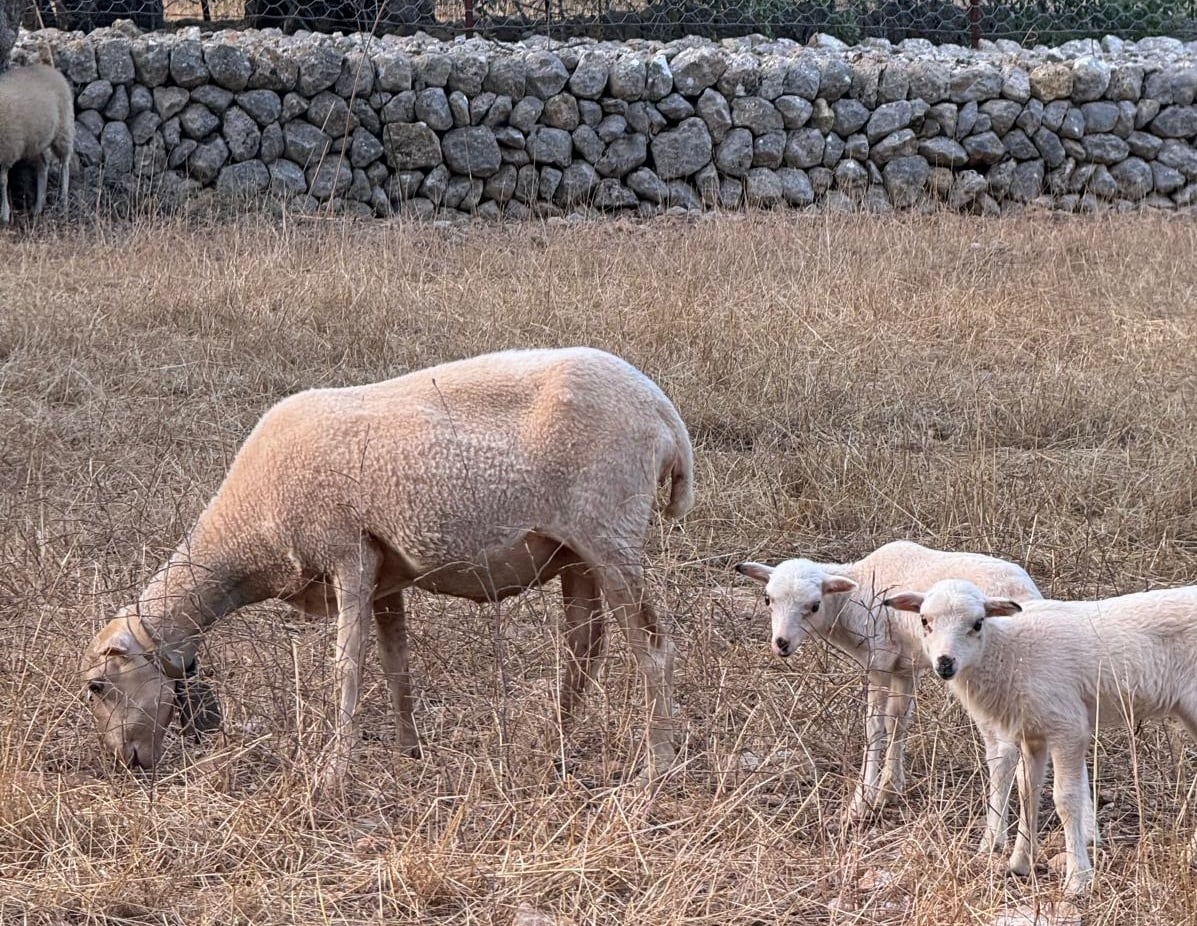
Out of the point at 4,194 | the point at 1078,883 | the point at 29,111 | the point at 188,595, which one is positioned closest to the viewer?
the point at 1078,883

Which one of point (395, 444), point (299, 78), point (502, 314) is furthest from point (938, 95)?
point (395, 444)

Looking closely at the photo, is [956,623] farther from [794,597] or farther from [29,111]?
[29,111]

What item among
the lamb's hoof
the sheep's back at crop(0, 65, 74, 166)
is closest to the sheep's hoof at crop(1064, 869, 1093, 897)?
the lamb's hoof

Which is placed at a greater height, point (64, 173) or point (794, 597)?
point (794, 597)

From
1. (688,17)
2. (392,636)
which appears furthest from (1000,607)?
(688,17)

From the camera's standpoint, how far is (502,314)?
27.9 feet

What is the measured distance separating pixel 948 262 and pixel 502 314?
11.5 feet

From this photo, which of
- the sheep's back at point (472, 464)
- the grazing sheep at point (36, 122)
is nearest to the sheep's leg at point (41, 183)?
the grazing sheep at point (36, 122)

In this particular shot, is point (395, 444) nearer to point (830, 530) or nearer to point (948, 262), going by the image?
point (830, 530)

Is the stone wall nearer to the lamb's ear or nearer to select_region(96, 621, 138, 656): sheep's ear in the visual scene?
select_region(96, 621, 138, 656): sheep's ear

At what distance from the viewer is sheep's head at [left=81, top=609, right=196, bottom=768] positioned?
373cm

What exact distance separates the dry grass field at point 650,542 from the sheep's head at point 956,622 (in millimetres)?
360

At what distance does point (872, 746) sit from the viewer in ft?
12.3

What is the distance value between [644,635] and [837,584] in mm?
571
